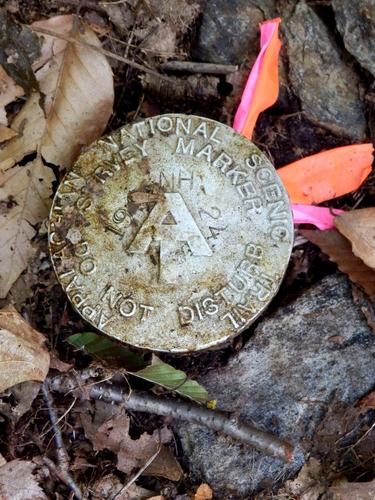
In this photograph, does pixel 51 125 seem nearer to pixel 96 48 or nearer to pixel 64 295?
pixel 96 48

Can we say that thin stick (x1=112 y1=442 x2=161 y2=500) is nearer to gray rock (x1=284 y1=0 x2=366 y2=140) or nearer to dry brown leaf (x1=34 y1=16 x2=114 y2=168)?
dry brown leaf (x1=34 y1=16 x2=114 y2=168)

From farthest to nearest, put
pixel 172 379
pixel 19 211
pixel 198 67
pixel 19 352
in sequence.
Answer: pixel 198 67, pixel 19 211, pixel 172 379, pixel 19 352

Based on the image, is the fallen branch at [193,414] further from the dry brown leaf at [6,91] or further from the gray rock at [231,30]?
the gray rock at [231,30]

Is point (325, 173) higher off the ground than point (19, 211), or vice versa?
point (19, 211)

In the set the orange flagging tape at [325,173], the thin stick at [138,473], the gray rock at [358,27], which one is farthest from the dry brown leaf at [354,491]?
the gray rock at [358,27]

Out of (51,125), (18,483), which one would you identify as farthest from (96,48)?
(18,483)

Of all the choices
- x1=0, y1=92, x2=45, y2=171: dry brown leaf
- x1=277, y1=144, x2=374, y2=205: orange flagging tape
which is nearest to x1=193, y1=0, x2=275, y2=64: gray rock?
x1=277, y1=144, x2=374, y2=205: orange flagging tape
